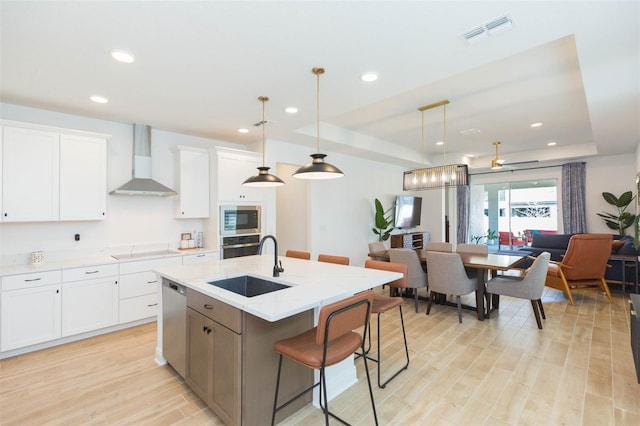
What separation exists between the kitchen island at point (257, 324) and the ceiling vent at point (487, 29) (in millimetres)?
1830

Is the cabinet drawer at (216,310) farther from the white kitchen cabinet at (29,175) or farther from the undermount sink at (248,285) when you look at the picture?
the white kitchen cabinet at (29,175)

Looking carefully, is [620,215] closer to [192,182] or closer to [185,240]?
[192,182]

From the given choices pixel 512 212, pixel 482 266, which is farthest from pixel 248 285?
pixel 512 212

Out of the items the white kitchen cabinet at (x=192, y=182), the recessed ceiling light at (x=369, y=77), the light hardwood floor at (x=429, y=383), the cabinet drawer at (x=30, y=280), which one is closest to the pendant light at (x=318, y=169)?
the recessed ceiling light at (x=369, y=77)

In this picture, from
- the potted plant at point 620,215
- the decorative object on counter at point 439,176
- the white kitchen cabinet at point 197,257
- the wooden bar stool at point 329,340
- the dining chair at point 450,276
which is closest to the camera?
the wooden bar stool at point 329,340

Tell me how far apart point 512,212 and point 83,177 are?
31.4 ft

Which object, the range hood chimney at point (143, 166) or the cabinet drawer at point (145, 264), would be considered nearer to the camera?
the cabinet drawer at point (145, 264)

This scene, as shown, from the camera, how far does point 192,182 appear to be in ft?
14.5

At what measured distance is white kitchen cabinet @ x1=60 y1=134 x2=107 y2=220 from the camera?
345cm

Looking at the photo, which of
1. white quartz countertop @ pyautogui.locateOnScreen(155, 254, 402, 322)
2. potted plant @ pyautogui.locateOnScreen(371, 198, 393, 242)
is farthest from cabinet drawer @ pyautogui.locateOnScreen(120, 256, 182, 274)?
potted plant @ pyautogui.locateOnScreen(371, 198, 393, 242)

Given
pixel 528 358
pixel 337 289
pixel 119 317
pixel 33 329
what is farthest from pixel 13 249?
pixel 528 358

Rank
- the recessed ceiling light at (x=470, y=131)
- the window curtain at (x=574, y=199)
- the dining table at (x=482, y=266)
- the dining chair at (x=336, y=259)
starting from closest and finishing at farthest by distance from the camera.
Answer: the dining chair at (x=336, y=259)
the dining table at (x=482, y=266)
the recessed ceiling light at (x=470, y=131)
the window curtain at (x=574, y=199)

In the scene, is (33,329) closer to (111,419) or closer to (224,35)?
(111,419)

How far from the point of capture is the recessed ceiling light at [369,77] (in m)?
2.70
